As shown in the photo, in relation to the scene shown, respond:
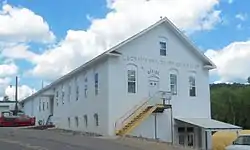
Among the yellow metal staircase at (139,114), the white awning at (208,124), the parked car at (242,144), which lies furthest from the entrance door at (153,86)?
the parked car at (242,144)

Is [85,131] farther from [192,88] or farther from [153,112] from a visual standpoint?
[192,88]

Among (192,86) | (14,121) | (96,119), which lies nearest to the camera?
(96,119)

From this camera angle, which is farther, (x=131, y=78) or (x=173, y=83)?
(x=173, y=83)

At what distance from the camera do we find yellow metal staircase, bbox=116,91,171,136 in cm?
3165

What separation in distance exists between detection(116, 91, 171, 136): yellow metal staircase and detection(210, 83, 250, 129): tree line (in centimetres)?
3803

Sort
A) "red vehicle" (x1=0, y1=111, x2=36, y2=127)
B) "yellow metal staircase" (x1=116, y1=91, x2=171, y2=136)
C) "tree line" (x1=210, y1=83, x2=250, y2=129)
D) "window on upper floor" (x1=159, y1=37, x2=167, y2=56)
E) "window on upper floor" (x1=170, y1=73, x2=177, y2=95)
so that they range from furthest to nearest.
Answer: "tree line" (x1=210, y1=83, x2=250, y2=129) → "red vehicle" (x1=0, y1=111, x2=36, y2=127) → "window on upper floor" (x1=159, y1=37, x2=167, y2=56) → "window on upper floor" (x1=170, y1=73, x2=177, y2=95) → "yellow metal staircase" (x1=116, y1=91, x2=171, y2=136)

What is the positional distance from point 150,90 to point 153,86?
468 mm

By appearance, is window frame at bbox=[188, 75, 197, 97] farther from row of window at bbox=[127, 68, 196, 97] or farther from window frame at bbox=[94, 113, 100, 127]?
window frame at bbox=[94, 113, 100, 127]

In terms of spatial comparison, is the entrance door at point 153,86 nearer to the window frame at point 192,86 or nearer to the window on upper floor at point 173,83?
the window on upper floor at point 173,83

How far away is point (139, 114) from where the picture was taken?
1283 inches

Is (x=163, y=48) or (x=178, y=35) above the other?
(x=178, y=35)

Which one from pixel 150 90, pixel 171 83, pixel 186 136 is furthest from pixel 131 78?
pixel 186 136

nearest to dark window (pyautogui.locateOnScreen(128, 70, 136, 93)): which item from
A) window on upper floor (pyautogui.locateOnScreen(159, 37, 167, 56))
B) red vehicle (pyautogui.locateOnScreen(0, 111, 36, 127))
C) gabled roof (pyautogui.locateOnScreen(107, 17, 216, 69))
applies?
gabled roof (pyautogui.locateOnScreen(107, 17, 216, 69))

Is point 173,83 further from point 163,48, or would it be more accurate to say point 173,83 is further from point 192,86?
point 163,48
